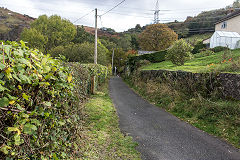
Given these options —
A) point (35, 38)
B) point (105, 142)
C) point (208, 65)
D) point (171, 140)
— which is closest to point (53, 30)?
point (35, 38)

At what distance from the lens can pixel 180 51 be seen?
1315cm

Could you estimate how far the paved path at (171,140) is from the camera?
3871mm

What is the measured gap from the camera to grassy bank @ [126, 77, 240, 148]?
4988mm

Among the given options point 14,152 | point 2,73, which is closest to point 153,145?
point 14,152

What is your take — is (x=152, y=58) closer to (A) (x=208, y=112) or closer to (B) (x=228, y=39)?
(B) (x=228, y=39)

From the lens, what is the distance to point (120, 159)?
3.59m

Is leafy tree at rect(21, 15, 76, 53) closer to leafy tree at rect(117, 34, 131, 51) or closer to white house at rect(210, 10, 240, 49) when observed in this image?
leafy tree at rect(117, 34, 131, 51)

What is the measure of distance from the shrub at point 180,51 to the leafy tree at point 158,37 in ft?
112

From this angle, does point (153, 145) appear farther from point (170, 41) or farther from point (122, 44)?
point (122, 44)

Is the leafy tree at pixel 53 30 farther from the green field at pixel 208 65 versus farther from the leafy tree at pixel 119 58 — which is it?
the green field at pixel 208 65

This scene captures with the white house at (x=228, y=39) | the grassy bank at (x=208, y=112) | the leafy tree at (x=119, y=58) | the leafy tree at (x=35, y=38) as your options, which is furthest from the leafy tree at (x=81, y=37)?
the grassy bank at (x=208, y=112)

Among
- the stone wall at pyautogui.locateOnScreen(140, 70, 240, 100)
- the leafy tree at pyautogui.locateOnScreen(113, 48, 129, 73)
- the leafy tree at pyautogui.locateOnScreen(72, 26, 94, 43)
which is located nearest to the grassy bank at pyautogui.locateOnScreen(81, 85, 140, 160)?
the stone wall at pyautogui.locateOnScreen(140, 70, 240, 100)

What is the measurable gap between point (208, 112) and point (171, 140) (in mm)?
2528

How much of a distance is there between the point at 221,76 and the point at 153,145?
4.67 m
